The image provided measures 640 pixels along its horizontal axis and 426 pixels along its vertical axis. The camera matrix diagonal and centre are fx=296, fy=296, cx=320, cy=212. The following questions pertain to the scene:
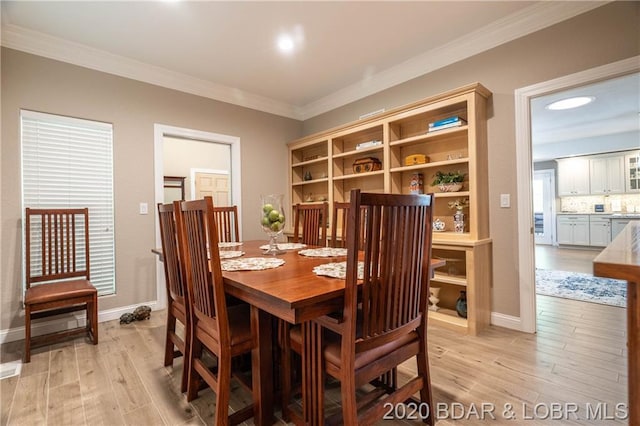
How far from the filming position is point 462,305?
265cm

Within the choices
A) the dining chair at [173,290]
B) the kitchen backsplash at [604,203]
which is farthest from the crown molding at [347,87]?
the kitchen backsplash at [604,203]

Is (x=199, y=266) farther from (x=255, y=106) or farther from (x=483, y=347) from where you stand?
(x=255, y=106)

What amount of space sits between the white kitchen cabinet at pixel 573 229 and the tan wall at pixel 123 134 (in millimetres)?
7593

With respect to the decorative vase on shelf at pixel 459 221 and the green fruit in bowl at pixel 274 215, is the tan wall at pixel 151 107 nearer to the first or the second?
the decorative vase on shelf at pixel 459 221

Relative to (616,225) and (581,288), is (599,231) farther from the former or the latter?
(581,288)

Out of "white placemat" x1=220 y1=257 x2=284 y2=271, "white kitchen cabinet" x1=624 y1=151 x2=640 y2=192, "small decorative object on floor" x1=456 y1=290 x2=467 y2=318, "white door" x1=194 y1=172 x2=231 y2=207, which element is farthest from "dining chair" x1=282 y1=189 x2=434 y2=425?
"white kitchen cabinet" x1=624 y1=151 x2=640 y2=192

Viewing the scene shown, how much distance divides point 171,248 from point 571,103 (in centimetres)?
556

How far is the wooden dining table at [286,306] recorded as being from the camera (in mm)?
1048

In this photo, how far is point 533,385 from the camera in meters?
1.74

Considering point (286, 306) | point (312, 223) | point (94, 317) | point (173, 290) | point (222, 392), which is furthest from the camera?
point (312, 223)

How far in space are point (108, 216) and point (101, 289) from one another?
0.73 meters

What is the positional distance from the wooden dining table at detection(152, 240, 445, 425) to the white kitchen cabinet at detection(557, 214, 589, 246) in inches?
305

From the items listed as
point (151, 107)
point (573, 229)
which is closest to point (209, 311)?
point (151, 107)

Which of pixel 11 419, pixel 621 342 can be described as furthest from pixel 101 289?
pixel 621 342
